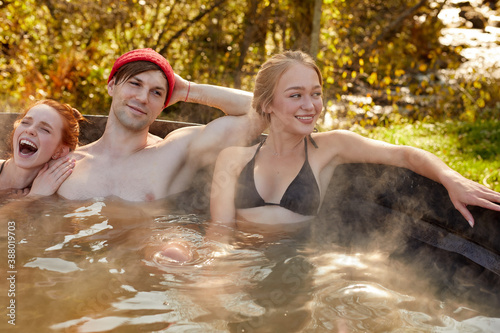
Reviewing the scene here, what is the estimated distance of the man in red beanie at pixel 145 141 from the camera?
3375mm

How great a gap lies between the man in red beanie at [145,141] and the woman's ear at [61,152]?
0.19 feet

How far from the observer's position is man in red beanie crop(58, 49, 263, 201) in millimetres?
3375

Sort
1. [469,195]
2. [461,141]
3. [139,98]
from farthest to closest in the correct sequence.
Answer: [461,141] → [139,98] → [469,195]

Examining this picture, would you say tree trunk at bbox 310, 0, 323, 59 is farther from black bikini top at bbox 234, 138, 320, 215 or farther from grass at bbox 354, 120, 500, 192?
black bikini top at bbox 234, 138, 320, 215

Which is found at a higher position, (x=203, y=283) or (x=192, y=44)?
(x=192, y=44)

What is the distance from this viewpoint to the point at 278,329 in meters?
2.04

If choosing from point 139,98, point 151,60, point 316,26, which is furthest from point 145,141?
point 316,26

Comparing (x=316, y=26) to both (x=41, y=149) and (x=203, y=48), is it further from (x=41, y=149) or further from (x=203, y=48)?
(x=41, y=149)

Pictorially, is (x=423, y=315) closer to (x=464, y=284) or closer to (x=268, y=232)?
(x=464, y=284)

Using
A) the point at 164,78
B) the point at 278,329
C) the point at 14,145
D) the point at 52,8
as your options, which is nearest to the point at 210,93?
the point at 164,78

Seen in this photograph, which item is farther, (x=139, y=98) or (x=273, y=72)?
(x=139, y=98)

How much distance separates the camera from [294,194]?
2.99 meters

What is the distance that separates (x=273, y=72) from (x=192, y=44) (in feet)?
15.5

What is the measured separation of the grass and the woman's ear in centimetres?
353
